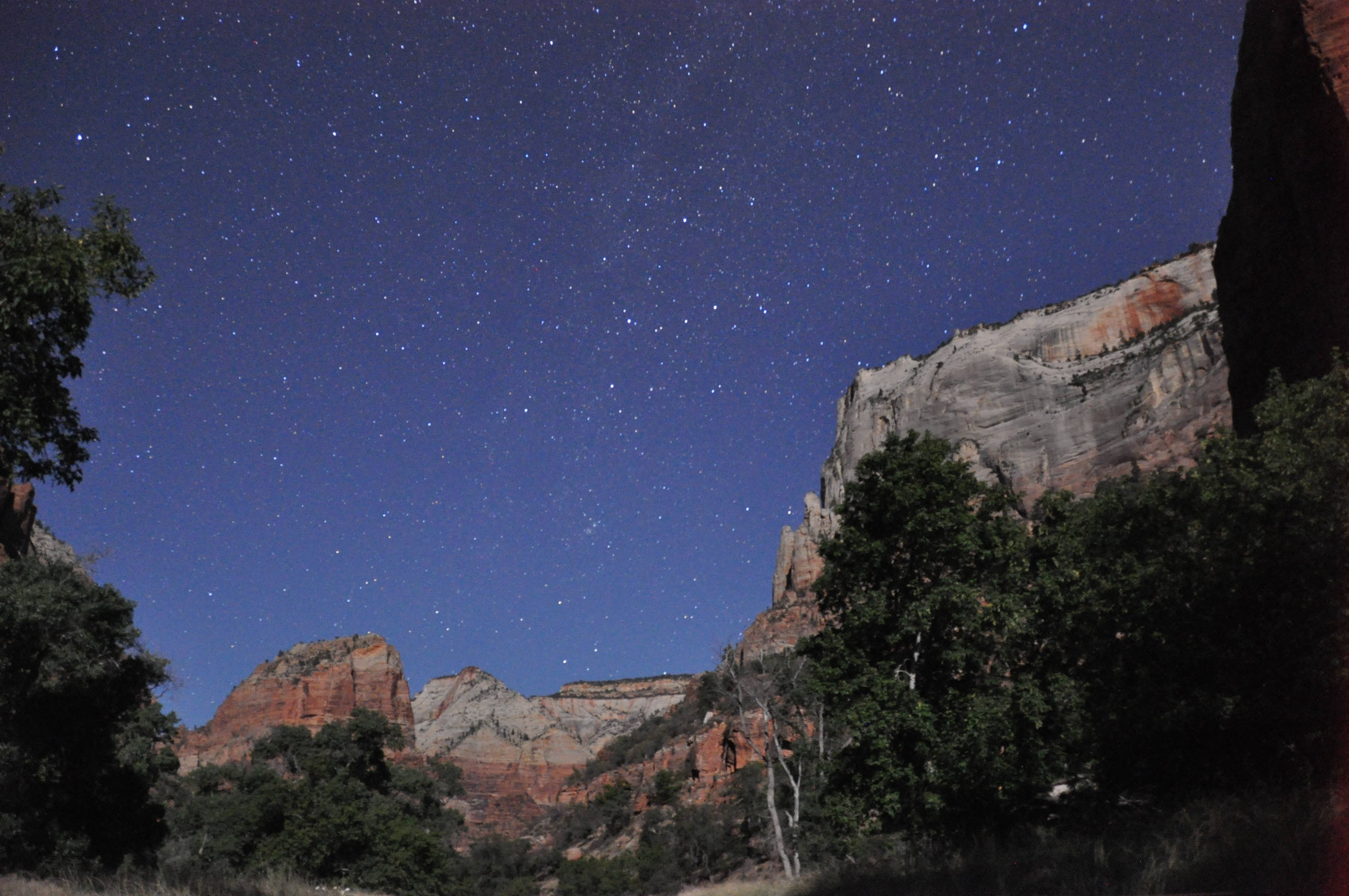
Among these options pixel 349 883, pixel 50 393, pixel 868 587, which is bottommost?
pixel 349 883

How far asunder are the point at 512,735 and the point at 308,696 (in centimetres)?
3665

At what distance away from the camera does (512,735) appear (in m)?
145

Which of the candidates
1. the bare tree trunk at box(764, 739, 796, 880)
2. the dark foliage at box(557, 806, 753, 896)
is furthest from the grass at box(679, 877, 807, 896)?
the dark foliage at box(557, 806, 753, 896)

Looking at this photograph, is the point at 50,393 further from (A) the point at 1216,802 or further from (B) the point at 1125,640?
(B) the point at 1125,640

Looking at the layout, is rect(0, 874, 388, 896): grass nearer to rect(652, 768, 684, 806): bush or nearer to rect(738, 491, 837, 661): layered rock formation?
rect(652, 768, 684, 806): bush

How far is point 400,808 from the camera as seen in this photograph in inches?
1962

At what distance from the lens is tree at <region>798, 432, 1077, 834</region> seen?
1709cm

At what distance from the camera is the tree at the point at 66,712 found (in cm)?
2161

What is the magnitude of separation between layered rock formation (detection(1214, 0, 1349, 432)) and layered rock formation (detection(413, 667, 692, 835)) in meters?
94.5

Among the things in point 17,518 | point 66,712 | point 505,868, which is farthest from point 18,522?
point 505,868

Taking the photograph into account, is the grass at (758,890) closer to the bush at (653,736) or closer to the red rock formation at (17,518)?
the red rock formation at (17,518)

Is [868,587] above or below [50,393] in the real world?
below

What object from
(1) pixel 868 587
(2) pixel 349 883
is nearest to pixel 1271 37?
(1) pixel 868 587

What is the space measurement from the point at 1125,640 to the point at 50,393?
2144cm
